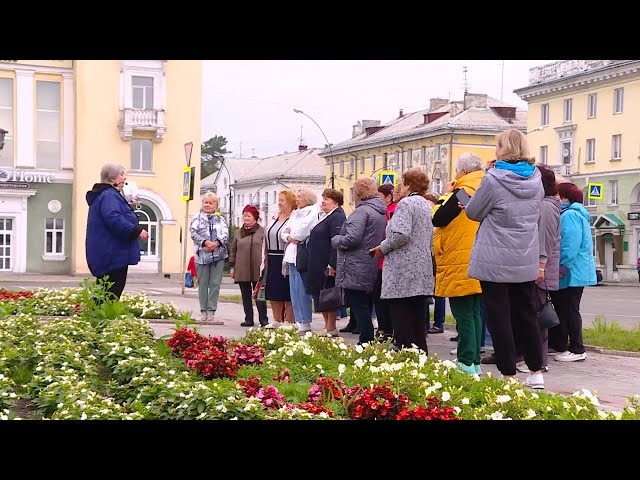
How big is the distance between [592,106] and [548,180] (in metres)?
58.4

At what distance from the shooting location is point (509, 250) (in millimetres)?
7738

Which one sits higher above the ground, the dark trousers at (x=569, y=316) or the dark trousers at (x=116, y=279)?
the dark trousers at (x=116, y=279)

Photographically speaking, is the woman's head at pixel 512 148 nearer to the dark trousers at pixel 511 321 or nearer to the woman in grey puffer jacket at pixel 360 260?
A: the dark trousers at pixel 511 321

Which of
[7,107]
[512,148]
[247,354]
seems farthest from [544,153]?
[247,354]

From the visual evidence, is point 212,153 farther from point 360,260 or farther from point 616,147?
point 360,260

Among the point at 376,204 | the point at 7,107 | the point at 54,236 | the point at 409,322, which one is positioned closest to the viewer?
the point at 409,322

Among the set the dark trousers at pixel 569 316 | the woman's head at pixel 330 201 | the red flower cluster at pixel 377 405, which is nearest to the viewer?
the red flower cluster at pixel 377 405

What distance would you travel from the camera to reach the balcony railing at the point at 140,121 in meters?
49.1

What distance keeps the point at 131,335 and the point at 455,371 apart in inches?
117

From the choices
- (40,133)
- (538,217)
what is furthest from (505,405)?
(40,133)

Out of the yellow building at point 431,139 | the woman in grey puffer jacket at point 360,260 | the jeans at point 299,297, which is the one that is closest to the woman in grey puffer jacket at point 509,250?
the woman in grey puffer jacket at point 360,260

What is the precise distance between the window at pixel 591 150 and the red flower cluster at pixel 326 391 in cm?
6172

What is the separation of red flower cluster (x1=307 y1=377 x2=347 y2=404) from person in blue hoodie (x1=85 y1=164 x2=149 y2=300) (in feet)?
16.1
